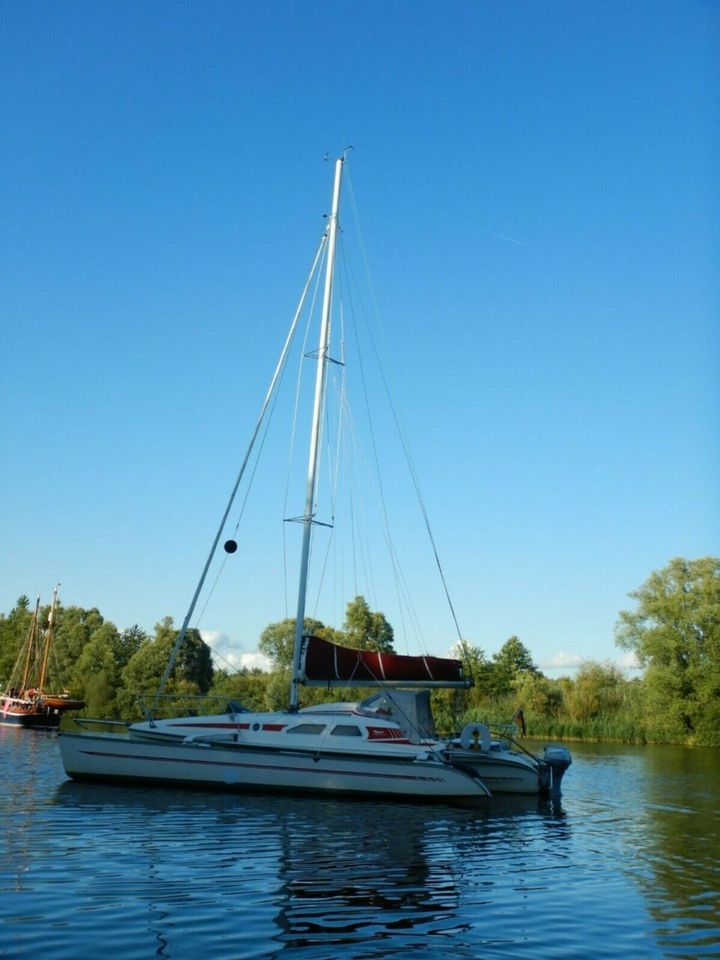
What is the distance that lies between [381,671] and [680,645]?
143ft

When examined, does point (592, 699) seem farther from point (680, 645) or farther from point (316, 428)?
point (316, 428)

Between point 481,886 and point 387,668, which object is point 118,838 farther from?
point 387,668

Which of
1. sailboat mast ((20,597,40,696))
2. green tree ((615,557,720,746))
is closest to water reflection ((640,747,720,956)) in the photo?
green tree ((615,557,720,746))

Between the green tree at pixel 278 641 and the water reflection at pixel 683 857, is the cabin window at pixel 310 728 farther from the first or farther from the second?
the green tree at pixel 278 641

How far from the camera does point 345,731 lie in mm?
25969

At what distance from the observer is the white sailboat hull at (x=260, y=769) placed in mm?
24656

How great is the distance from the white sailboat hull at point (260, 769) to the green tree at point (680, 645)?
40050 mm

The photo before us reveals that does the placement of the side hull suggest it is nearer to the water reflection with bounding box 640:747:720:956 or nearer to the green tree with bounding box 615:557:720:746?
the water reflection with bounding box 640:747:720:956

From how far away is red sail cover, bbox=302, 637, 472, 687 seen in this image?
27.0 metres

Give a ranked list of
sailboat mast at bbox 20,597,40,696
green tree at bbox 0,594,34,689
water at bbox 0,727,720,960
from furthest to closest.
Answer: green tree at bbox 0,594,34,689
sailboat mast at bbox 20,597,40,696
water at bbox 0,727,720,960

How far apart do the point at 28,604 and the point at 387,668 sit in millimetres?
100207

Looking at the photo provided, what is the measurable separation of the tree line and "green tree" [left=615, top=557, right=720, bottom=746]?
0.24 ft

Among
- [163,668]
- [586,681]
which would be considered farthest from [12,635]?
[586,681]

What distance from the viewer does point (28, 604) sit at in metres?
116
